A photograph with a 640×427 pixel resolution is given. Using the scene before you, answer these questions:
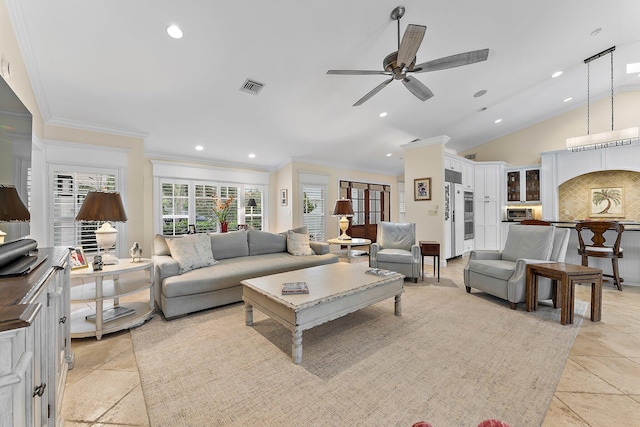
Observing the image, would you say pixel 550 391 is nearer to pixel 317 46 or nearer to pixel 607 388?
pixel 607 388

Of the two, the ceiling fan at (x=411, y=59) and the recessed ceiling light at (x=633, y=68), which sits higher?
the recessed ceiling light at (x=633, y=68)

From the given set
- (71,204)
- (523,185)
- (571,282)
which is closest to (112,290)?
(71,204)

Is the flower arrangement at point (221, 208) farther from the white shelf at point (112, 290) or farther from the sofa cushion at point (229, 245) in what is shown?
the white shelf at point (112, 290)

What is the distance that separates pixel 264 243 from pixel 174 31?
2902mm

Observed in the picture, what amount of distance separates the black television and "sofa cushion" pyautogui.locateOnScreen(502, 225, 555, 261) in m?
4.79

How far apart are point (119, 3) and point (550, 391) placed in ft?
14.7

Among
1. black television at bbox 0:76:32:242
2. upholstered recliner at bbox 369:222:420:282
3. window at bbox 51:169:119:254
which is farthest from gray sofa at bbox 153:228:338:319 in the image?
window at bbox 51:169:119:254

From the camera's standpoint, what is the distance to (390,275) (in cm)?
287

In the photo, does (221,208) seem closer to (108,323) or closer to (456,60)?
(108,323)

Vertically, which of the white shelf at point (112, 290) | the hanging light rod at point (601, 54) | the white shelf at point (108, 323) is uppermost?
the hanging light rod at point (601, 54)

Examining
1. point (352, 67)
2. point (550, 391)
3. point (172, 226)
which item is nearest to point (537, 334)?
point (550, 391)

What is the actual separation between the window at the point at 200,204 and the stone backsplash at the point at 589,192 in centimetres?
740

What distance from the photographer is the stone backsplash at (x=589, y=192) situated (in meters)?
5.59

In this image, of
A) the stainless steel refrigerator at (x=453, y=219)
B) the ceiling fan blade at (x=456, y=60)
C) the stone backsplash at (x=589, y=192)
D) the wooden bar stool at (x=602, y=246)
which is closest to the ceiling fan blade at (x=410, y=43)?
the ceiling fan blade at (x=456, y=60)
